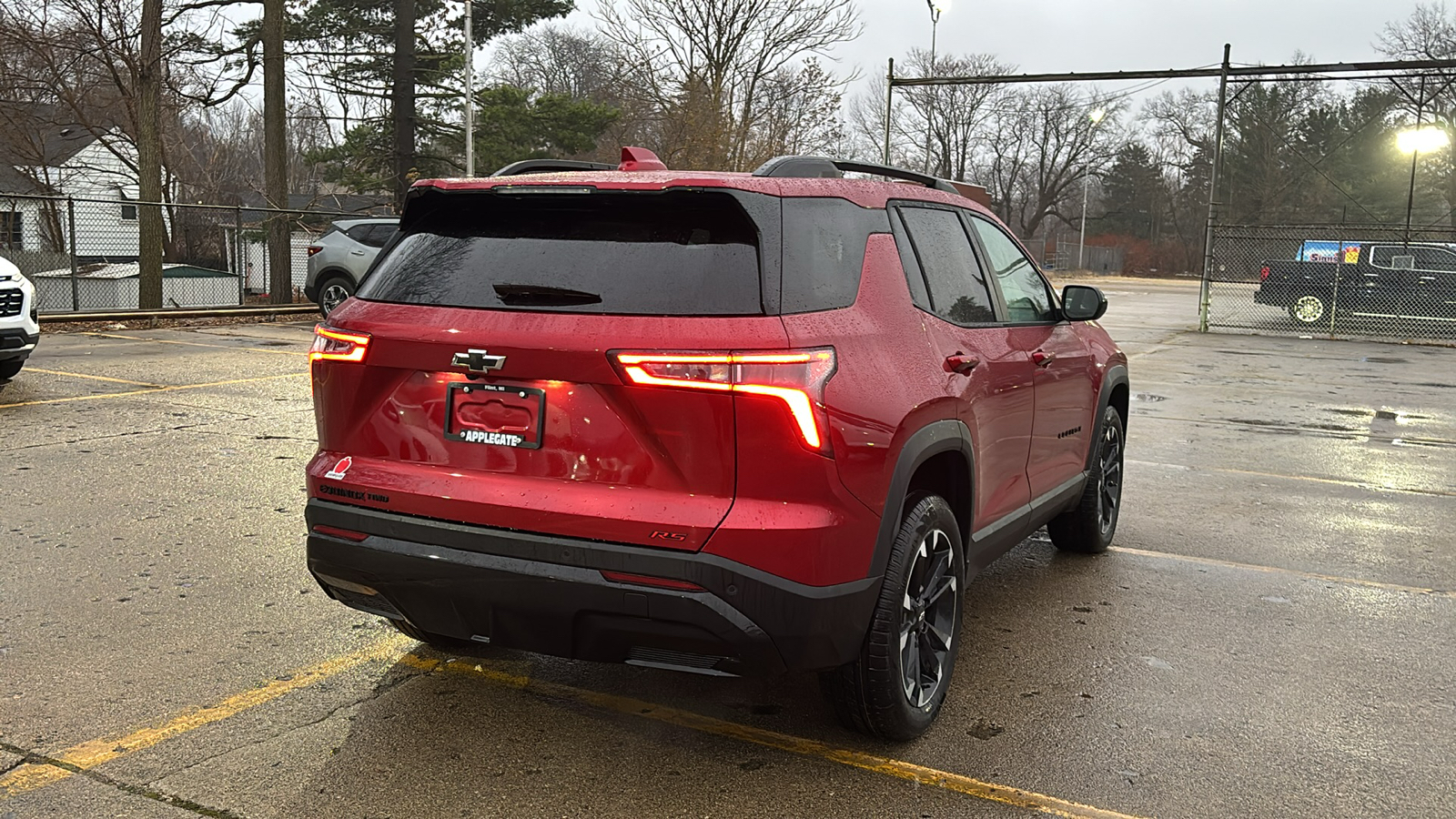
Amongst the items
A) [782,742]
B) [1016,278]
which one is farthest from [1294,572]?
[782,742]

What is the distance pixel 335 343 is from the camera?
3455mm

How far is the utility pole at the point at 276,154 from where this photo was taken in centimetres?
2323

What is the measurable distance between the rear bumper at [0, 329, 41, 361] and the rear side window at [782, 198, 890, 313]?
28.1 feet

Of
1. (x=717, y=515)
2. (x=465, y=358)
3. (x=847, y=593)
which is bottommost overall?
(x=847, y=593)

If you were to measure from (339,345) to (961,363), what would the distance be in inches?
76.6

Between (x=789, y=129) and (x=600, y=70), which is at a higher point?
(x=600, y=70)

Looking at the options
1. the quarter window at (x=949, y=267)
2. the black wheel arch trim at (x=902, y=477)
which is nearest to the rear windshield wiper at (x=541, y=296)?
the black wheel arch trim at (x=902, y=477)

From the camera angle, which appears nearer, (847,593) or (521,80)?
(847,593)

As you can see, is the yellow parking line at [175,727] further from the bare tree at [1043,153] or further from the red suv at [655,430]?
the bare tree at [1043,153]

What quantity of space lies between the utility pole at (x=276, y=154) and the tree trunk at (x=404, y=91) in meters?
2.97

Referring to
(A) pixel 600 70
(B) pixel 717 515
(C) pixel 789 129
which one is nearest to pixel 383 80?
(C) pixel 789 129

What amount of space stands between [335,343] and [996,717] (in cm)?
240

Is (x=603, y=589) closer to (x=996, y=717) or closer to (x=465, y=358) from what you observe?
(x=465, y=358)

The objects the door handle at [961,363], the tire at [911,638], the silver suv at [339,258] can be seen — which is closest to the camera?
the tire at [911,638]
